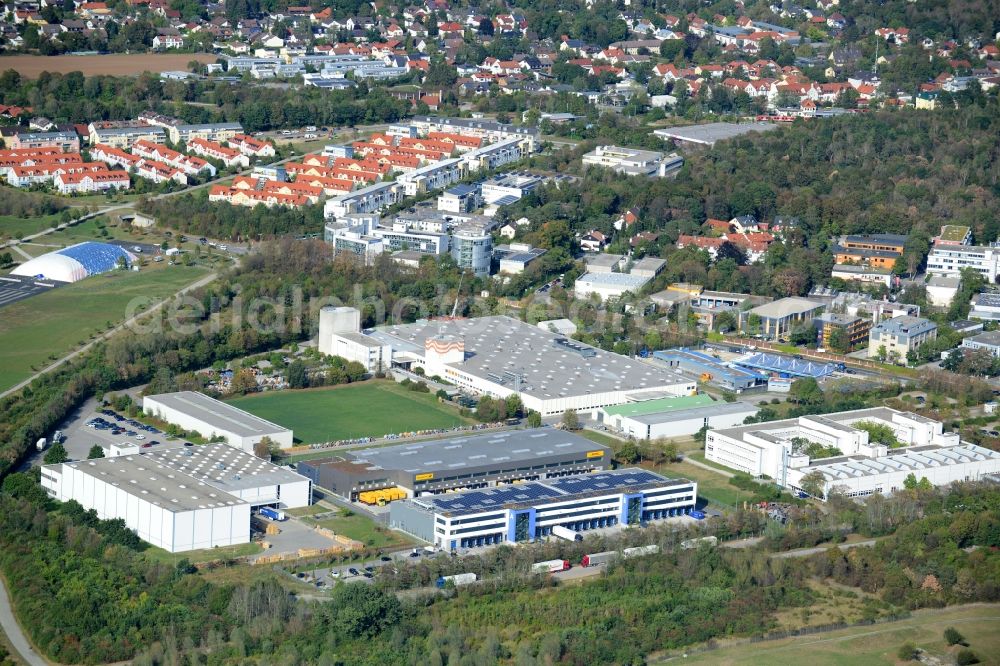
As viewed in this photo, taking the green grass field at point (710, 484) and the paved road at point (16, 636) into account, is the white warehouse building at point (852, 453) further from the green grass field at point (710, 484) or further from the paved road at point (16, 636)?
the paved road at point (16, 636)

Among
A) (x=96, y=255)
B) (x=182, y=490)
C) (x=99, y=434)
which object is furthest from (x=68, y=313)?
(x=182, y=490)

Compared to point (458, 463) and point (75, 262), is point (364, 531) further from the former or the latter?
point (75, 262)

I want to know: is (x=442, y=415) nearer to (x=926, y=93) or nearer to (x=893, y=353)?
(x=893, y=353)

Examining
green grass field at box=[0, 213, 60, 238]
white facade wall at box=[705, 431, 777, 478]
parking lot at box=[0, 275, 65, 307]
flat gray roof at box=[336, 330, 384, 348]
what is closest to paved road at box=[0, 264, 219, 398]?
parking lot at box=[0, 275, 65, 307]

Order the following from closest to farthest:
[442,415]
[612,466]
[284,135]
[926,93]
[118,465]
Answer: [118,465]
[612,466]
[442,415]
[284,135]
[926,93]

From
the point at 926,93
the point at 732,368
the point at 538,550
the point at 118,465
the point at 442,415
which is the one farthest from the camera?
the point at 926,93

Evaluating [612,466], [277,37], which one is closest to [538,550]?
[612,466]

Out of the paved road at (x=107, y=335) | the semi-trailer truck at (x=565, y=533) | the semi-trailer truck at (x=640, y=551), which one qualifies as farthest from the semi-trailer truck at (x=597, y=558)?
the paved road at (x=107, y=335)

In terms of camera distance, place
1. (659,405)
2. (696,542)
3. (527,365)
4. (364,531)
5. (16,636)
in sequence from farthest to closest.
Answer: (527,365) → (659,405) → (364,531) → (696,542) → (16,636)
